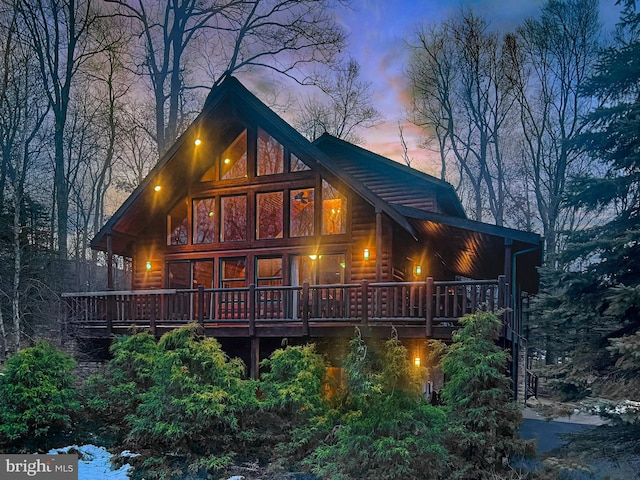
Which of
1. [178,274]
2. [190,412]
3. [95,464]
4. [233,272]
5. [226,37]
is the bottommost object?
[95,464]

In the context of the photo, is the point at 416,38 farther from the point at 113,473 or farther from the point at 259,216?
the point at 113,473

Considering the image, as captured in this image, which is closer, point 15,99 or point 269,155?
point 269,155

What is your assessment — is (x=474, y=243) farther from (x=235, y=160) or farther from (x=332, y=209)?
(x=235, y=160)

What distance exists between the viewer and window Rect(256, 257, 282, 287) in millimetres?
13688

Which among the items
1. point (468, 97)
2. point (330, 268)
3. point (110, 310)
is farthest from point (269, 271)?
point (468, 97)

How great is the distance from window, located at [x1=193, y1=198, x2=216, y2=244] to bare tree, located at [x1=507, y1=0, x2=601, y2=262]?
1435 centimetres

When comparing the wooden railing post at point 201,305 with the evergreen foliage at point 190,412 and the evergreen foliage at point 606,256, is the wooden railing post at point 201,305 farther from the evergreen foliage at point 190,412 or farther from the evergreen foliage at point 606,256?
the evergreen foliage at point 606,256

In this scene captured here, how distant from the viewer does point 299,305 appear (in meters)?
11.6

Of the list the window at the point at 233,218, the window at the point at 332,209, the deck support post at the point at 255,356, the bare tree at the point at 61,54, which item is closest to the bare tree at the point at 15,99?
the bare tree at the point at 61,54

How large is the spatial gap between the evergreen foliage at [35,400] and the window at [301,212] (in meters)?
6.22

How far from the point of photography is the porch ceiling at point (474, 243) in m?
10.4

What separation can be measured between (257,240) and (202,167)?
2.65m

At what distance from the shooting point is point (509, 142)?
2611 cm

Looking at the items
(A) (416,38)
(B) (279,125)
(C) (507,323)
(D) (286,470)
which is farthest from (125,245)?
(A) (416,38)
